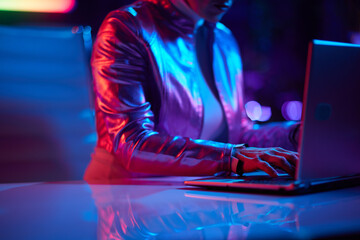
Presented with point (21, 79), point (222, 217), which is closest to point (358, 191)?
point (222, 217)

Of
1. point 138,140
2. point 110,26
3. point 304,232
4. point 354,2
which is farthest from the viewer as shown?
point 354,2

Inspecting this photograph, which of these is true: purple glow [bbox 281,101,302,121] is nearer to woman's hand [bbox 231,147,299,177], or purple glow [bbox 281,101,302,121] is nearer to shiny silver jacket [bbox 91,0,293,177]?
shiny silver jacket [bbox 91,0,293,177]

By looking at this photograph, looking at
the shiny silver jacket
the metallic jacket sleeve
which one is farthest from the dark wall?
the metallic jacket sleeve

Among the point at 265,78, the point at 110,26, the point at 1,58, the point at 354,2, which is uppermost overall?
the point at 354,2

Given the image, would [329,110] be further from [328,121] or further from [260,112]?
[260,112]

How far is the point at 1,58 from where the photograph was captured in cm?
126

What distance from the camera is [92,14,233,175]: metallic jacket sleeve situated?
1.01 meters

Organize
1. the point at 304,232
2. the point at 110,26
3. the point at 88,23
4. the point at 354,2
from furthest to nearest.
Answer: the point at 354,2 → the point at 88,23 → the point at 110,26 → the point at 304,232

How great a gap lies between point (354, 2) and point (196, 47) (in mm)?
2537

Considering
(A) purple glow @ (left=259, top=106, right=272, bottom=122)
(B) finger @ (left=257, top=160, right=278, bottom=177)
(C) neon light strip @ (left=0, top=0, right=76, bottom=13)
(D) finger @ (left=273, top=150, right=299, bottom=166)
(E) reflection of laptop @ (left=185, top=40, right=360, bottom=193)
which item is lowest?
(A) purple glow @ (left=259, top=106, right=272, bottom=122)

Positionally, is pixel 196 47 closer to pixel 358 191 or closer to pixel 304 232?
pixel 358 191

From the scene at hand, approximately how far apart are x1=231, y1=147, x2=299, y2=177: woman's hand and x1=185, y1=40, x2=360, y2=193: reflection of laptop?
0.11m

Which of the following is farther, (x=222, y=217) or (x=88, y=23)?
(x=88, y=23)

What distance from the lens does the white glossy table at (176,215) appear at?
466 mm
